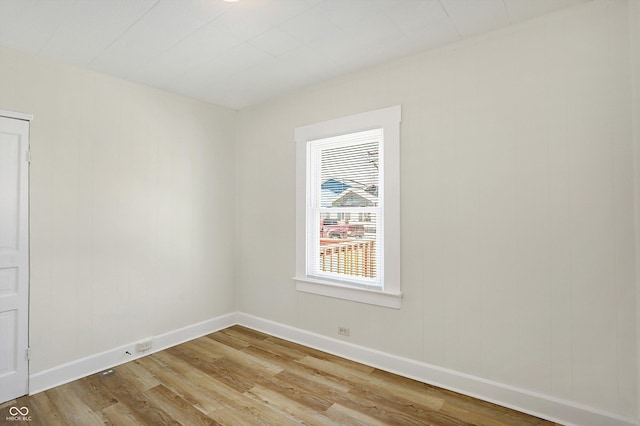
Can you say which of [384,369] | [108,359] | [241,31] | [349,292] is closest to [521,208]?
[349,292]

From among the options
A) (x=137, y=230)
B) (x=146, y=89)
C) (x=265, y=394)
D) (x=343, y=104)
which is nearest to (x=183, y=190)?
(x=137, y=230)

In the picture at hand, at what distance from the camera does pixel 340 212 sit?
3266 millimetres

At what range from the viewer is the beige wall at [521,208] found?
200cm

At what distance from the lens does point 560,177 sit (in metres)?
2.15

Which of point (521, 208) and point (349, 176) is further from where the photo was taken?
point (349, 176)

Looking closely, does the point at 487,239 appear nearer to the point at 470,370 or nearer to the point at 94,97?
the point at 470,370

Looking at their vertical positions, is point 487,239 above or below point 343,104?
below

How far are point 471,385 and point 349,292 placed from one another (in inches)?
47.6

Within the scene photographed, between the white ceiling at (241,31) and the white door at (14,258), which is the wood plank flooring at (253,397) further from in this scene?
the white ceiling at (241,31)

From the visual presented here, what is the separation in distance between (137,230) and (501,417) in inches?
135

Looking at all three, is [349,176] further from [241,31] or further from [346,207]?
[241,31]

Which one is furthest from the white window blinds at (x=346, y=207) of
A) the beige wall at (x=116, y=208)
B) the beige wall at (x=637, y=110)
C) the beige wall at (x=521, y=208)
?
the beige wall at (x=637, y=110)

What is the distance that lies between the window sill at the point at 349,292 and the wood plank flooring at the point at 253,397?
587 millimetres

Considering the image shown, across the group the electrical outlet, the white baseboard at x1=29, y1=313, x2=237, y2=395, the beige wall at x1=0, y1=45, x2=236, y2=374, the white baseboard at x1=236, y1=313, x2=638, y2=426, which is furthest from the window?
the electrical outlet
